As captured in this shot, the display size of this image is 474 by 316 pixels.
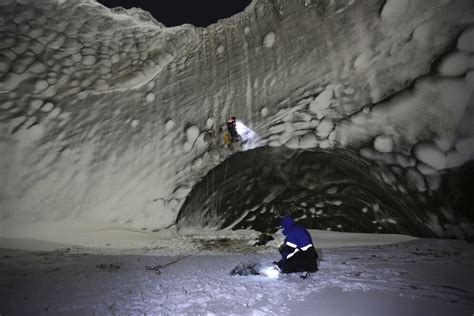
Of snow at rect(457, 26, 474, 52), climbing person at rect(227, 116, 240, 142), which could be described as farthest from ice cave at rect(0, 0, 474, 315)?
climbing person at rect(227, 116, 240, 142)

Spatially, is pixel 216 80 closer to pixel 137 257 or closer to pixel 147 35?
pixel 147 35

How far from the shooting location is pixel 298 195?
208 inches

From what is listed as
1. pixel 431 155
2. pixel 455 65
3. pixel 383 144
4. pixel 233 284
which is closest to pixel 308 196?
pixel 383 144

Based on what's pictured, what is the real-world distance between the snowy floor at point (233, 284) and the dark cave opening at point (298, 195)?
3.05ft

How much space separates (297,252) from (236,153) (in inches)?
93.6

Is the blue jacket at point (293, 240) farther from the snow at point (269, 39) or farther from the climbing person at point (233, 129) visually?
the snow at point (269, 39)

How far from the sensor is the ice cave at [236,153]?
2.98 metres

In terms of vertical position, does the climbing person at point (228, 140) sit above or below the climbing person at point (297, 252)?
above

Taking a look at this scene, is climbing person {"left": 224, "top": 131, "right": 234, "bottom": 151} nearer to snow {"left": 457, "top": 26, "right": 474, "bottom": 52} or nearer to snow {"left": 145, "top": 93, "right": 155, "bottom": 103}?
snow {"left": 145, "top": 93, "right": 155, "bottom": 103}

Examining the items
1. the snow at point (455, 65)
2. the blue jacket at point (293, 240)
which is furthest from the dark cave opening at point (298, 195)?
the blue jacket at point (293, 240)

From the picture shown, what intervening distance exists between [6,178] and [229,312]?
15.4 ft

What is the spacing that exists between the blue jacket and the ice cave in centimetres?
23

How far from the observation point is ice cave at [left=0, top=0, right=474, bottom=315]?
298 centimetres

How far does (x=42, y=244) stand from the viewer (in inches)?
178
